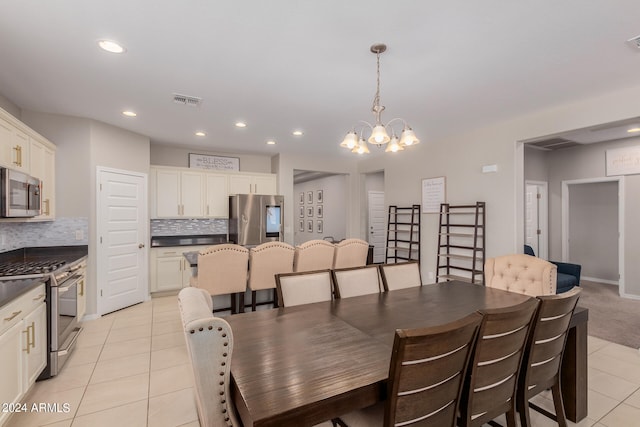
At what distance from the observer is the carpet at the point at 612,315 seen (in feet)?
11.0

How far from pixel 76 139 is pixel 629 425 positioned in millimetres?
5978

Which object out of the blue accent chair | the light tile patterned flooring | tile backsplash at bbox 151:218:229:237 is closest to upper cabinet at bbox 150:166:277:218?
tile backsplash at bbox 151:218:229:237

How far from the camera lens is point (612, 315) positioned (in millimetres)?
4023

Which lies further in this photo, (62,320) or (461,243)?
(461,243)

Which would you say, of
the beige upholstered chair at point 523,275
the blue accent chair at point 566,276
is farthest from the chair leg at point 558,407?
the blue accent chair at point 566,276

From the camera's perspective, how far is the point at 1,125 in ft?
8.25

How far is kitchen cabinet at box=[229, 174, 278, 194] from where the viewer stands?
584 centimetres

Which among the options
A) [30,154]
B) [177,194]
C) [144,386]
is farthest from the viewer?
[177,194]

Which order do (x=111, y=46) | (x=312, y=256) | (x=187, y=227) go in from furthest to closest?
(x=187, y=227), (x=312, y=256), (x=111, y=46)

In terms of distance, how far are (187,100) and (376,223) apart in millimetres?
5455

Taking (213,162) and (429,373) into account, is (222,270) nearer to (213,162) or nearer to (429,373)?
(429,373)

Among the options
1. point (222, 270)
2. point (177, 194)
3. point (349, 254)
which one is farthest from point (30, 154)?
point (349, 254)

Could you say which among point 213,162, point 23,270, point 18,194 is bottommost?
point 23,270

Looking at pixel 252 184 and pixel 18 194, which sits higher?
pixel 252 184
